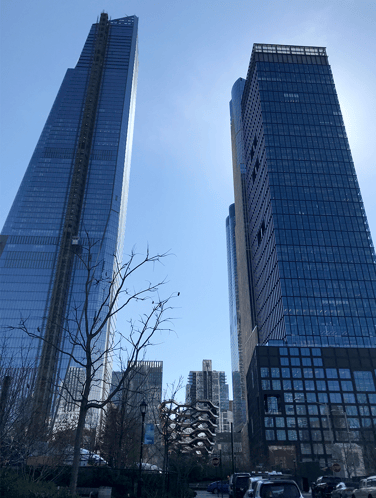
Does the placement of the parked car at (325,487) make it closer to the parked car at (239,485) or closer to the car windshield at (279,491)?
the parked car at (239,485)

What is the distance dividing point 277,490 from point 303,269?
105051mm

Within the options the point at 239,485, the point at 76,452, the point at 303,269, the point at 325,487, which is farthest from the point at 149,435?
the point at 303,269

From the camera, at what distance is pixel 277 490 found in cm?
1302

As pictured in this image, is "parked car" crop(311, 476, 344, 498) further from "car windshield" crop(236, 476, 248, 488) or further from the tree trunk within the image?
the tree trunk

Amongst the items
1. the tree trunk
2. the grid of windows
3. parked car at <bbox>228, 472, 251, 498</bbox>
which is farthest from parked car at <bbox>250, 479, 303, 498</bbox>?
the grid of windows

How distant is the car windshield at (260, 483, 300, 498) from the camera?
12.9 m

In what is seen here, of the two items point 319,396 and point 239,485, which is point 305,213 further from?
point 239,485

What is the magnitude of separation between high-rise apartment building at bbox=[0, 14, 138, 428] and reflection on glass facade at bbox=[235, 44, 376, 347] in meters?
52.1

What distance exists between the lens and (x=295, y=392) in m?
94.7

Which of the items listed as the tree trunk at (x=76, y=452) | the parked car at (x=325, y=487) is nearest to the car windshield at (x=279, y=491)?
the tree trunk at (x=76, y=452)

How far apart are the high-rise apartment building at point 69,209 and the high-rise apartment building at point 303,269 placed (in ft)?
166

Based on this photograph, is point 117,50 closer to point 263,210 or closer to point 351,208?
point 263,210

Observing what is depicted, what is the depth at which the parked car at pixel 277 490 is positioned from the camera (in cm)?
1287

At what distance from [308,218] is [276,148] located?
Result: 29.2 metres
